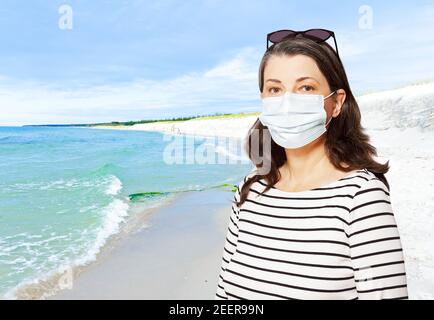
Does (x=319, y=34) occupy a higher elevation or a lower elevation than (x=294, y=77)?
higher

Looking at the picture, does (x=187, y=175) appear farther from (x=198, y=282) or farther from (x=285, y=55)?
(x=285, y=55)

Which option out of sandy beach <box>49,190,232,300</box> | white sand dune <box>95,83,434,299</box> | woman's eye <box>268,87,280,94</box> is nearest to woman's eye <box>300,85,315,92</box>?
woman's eye <box>268,87,280,94</box>

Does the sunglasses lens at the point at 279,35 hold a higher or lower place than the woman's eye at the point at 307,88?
higher

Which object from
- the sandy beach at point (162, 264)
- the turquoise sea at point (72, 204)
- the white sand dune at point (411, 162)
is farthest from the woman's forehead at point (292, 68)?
the turquoise sea at point (72, 204)

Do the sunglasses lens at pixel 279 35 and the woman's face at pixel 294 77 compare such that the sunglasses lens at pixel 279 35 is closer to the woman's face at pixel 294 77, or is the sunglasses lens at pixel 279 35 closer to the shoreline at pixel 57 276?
the woman's face at pixel 294 77

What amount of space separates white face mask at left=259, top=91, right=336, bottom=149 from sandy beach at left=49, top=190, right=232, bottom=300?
3668 mm

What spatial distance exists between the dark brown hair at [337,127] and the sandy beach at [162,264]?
3695 mm

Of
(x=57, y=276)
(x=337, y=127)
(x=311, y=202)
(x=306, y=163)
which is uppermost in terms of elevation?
(x=337, y=127)

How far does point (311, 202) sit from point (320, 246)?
0.54 ft

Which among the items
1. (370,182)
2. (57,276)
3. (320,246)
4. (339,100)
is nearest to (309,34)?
(339,100)

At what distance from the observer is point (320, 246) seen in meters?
1.39

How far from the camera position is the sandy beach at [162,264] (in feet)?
17.4

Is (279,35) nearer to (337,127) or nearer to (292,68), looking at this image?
(292,68)

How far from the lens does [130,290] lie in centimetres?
534
